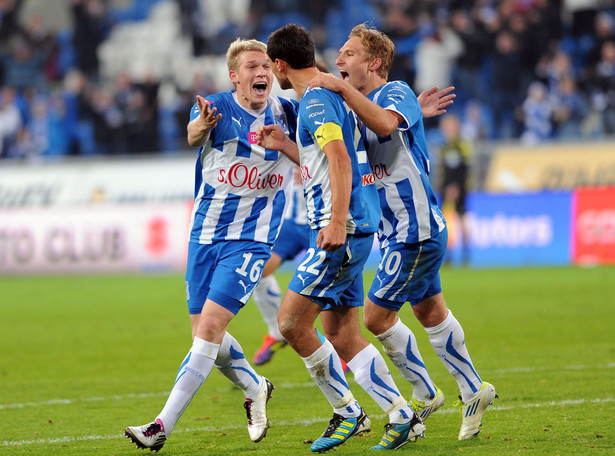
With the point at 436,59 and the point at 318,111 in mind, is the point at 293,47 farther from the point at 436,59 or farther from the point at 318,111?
the point at 436,59

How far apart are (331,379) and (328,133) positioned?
1.32 metres

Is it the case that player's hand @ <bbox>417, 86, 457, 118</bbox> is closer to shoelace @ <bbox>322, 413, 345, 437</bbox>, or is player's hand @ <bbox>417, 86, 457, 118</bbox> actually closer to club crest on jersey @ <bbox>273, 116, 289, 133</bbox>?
club crest on jersey @ <bbox>273, 116, 289, 133</bbox>

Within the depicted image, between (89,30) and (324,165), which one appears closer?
(324,165)

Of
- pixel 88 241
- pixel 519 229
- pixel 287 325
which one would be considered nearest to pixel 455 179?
pixel 519 229

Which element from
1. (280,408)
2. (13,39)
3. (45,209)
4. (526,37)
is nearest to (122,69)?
(13,39)

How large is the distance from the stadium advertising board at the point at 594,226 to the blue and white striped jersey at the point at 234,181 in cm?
1233

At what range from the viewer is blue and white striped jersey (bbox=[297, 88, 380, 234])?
4680 millimetres

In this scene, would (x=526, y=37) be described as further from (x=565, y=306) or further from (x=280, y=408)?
(x=280, y=408)

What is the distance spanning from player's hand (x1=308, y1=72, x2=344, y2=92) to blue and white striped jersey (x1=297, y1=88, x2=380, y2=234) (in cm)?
3

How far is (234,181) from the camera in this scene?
5.43m

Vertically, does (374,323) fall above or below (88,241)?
above

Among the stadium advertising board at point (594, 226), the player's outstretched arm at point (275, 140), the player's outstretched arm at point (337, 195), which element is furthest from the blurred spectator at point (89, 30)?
the player's outstretched arm at point (337, 195)

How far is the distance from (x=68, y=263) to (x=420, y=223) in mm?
15043

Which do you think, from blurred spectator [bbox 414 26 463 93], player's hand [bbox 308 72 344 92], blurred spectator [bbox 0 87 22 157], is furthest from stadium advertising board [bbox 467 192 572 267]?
player's hand [bbox 308 72 344 92]
